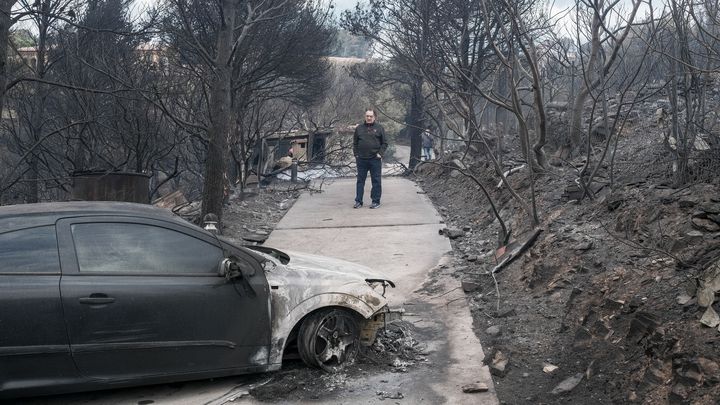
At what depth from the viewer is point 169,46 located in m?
17.7

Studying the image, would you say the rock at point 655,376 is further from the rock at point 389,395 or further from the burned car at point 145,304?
the burned car at point 145,304

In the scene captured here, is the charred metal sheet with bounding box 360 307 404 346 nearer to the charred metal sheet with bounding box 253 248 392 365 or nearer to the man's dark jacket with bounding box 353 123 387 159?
the charred metal sheet with bounding box 253 248 392 365

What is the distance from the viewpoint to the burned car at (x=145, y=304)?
178 inches

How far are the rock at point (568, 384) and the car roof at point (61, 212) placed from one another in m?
2.90

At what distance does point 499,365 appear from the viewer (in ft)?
18.3

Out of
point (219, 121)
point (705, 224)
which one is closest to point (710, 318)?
point (705, 224)

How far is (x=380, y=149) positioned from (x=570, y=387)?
27.9 ft

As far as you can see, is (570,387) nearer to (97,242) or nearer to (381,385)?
(381,385)

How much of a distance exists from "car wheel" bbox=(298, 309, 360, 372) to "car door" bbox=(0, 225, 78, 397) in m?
1.66

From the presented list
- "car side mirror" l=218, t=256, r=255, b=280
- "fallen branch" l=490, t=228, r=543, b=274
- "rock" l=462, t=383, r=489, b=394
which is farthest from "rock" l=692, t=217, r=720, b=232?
"car side mirror" l=218, t=256, r=255, b=280

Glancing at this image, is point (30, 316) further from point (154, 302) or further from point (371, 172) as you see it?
point (371, 172)

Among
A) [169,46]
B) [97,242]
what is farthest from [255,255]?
[169,46]

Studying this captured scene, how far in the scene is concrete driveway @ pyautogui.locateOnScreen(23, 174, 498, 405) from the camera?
5105 mm

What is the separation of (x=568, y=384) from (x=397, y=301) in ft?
9.62
